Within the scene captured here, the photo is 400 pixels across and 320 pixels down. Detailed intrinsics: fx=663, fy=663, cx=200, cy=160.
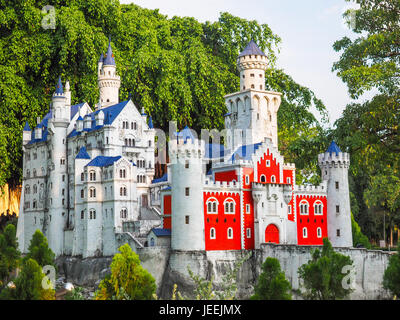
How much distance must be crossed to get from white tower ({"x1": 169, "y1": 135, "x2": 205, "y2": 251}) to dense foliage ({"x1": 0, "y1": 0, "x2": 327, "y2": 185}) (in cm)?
1717

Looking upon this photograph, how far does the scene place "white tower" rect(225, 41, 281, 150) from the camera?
189 ft

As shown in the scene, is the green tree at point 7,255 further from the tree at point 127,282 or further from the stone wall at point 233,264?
the tree at point 127,282

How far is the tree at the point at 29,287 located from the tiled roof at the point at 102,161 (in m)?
21.4

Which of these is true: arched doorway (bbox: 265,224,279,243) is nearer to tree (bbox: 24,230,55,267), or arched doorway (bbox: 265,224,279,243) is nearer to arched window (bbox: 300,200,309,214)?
arched window (bbox: 300,200,309,214)

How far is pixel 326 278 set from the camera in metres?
35.5

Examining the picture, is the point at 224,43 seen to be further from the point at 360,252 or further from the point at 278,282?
the point at 278,282

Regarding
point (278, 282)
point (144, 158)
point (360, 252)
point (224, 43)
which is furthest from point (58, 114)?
point (278, 282)

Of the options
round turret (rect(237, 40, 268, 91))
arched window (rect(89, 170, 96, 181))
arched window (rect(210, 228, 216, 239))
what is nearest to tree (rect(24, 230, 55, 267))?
arched window (rect(210, 228, 216, 239))

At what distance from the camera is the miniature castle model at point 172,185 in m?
50.2

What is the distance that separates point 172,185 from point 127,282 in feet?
49.9

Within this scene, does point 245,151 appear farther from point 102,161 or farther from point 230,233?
point 102,161

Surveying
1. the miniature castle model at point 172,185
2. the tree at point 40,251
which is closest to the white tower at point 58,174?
the miniature castle model at point 172,185

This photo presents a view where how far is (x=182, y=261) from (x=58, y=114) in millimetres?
20044

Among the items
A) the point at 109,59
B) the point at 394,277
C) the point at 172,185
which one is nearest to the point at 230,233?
the point at 172,185
